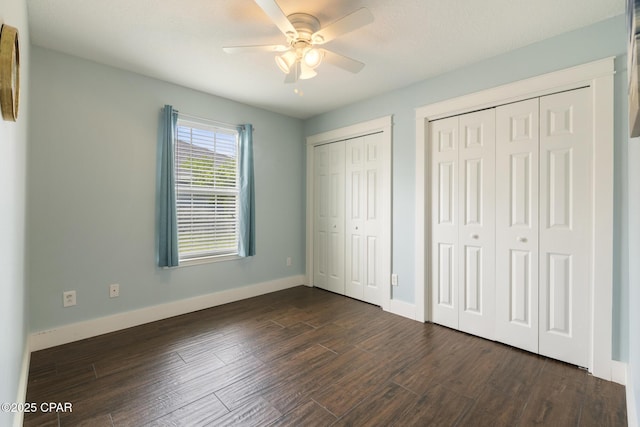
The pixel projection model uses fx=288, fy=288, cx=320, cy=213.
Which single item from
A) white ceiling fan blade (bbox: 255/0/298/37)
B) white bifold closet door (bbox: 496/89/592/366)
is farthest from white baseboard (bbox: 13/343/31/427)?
white bifold closet door (bbox: 496/89/592/366)

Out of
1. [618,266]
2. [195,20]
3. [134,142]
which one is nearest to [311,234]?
[134,142]

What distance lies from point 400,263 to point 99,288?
2.94 meters

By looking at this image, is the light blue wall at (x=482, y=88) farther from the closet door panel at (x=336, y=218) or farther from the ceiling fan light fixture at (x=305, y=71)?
the ceiling fan light fixture at (x=305, y=71)

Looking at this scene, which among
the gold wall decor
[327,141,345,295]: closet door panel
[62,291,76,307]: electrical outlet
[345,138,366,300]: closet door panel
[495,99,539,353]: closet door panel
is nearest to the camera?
the gold wall decor

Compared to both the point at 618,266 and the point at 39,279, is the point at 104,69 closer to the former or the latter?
the point at 39,279

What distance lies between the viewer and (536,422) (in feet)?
5.18

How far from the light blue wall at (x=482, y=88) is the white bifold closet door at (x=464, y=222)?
10.4 inches

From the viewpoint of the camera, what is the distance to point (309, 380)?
76.7 inches

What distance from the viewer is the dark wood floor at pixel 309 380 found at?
1.62 meters

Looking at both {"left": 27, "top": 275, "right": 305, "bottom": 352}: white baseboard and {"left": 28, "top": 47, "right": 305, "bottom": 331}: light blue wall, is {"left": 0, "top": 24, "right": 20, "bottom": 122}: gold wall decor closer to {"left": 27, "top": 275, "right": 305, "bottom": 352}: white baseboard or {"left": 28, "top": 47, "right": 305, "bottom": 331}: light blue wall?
{"left": 28, "top": 47, "right": 305, "bottom": 331}: light blue wall

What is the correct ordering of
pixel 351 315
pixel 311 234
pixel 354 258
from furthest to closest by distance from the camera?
1. pixel 311 234
2. pixel 354 258
3. pixel 351 315

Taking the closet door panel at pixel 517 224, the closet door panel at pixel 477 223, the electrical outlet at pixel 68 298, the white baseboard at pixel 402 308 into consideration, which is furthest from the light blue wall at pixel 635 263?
the electrical outlet at pixel 68 298

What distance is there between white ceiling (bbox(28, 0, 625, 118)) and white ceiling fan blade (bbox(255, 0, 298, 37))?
17 cm

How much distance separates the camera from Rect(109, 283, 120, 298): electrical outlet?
267 centimetres
